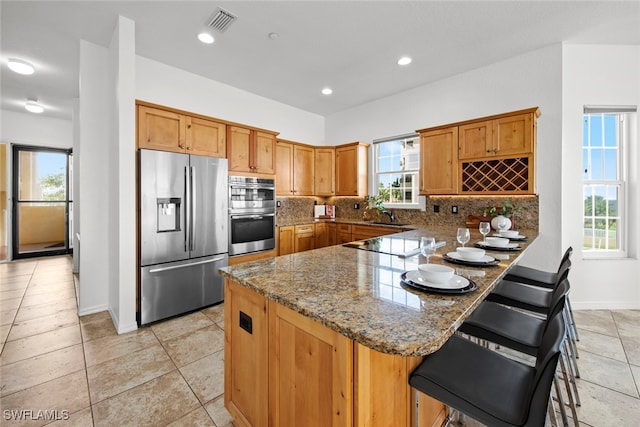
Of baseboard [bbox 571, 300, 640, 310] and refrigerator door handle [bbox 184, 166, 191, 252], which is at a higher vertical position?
refrigerator door handle [bbox 184, 166, 191, 252]

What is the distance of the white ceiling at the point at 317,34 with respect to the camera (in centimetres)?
253

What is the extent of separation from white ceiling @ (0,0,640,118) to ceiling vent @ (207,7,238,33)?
6 cm

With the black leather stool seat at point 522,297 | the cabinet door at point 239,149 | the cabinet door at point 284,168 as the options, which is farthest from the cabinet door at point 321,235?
the black leather stool seat at point 522,297

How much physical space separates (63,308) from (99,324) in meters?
0.83

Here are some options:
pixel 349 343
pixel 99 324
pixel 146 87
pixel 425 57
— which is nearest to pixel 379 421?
pixel 349 343

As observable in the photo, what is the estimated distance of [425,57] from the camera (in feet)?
11.2

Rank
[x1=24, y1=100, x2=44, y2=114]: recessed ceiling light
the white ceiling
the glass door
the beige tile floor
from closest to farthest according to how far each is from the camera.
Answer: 1. the beige tile floor
2. the white ceiling
3. [x1=24, y1=100, x2=44, y2=114]: recessed ceiling light
4. the glass door

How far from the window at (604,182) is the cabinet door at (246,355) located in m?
4.13

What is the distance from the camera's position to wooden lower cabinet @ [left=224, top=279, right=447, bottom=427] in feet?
2.86

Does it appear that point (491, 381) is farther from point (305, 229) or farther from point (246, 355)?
point (305, 229)

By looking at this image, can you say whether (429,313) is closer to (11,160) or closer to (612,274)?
(612,274)

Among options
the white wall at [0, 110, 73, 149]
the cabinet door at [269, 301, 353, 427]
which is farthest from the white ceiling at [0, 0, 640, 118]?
the cabinet door at [269, 301, 353, 427]

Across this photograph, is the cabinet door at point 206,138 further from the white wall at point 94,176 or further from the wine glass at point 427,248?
the wine glass at point 427,248

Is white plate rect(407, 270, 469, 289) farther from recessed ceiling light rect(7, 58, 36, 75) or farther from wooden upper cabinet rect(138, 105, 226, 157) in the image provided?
recessed ceiling light rect(7, 58, 36, 75)
